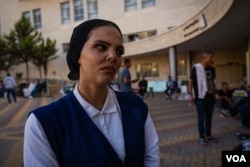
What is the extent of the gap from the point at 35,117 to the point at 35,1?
123 ft

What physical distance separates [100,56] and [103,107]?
0.93ft

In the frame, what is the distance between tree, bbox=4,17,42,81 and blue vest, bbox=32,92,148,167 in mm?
29276

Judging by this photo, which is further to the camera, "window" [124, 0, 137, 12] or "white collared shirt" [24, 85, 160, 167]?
"window" [124, 0, 137, 12]

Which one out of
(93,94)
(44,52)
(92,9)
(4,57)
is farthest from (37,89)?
(93,94)

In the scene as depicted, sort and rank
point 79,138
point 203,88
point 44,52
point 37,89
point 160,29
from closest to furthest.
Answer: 1. point 79,138
2. point 203,88
3. point 37,89
4. point 160,29
5. point 44,52

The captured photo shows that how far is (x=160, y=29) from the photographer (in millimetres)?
27156

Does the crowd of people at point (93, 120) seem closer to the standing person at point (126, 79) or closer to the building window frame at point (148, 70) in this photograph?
the standing person at point (126, 79)

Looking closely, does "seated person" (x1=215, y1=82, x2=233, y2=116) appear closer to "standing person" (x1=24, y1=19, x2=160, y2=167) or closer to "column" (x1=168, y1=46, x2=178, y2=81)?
"standing person" (x1=24, y1=19, x2=160, y2=167)

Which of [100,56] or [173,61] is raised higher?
[173,61]

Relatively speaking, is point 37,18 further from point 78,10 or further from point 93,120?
point 93,120

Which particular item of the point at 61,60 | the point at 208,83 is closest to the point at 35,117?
the point at 208,83

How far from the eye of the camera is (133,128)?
61.9 inches

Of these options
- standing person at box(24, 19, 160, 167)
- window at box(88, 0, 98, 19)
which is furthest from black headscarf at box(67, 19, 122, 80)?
window at box(88, 0, 98, 19)

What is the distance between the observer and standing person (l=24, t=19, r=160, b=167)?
1.36 m
